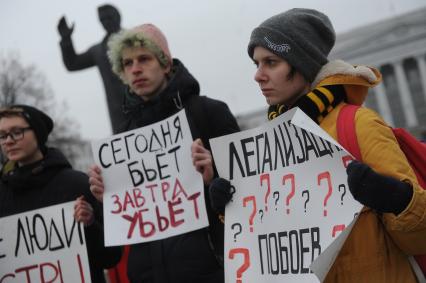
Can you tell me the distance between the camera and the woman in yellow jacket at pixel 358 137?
1.80 metres

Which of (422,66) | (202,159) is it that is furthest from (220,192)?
(422,66)

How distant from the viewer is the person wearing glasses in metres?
3.10

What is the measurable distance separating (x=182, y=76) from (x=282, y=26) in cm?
77

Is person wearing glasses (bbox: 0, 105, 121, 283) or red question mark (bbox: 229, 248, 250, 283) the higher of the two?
person wearing glasses (bbox: 0, 105, 121, 283)

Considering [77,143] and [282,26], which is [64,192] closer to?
[282,26]

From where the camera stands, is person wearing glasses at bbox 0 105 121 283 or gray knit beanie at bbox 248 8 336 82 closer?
gray knit beanie at bbox 248 8 336 82

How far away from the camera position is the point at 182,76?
2904 mm

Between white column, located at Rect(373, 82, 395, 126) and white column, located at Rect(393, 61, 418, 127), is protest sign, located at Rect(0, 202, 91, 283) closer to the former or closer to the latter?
white column, located at Rect(393, 61, 418, 127)

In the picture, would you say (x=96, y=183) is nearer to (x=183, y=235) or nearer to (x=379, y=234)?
(x=183, y=235)

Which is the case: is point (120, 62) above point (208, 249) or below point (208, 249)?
above

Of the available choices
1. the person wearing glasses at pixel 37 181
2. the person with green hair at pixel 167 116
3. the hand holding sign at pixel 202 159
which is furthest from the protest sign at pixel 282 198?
the person wearing glasses at pixel 37 181

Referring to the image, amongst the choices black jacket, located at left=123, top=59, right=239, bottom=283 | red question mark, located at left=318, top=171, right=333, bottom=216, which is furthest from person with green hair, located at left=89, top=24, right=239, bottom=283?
red question mark, located at left=318, top=171, right=333, bottom=216

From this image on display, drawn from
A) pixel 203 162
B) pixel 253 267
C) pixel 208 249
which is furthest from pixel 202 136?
pixel 253 267

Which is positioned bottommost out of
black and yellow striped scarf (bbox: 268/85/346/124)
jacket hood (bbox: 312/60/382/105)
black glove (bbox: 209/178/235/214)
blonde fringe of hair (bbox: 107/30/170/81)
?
black glove (bbox: 209/178/235/214)
